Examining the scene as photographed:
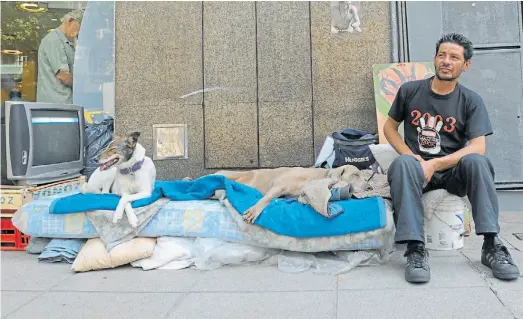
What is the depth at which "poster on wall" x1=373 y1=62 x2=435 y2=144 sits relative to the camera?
513 cm

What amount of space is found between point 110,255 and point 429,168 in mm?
2304

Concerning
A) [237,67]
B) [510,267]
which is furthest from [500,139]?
[237,67]

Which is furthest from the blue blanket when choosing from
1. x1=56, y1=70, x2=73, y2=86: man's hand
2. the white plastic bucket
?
x1=56, y1=70, x2=73, y2=86: man's hand

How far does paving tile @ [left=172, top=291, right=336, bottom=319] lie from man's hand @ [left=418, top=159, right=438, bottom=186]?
1.01m

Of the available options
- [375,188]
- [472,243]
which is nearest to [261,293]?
[375,188]

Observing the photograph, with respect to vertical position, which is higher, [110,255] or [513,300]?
[110,255]

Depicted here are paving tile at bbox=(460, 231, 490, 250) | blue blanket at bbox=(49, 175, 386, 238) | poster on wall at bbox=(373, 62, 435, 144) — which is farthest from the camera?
poster on wall at bbox=(373, 62, 435, 144)

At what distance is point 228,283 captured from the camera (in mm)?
3166

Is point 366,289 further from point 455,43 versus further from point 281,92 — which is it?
point 281,92

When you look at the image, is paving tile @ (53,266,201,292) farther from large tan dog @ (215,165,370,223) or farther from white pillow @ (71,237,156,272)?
large tan dog @ (215,165,370,223)

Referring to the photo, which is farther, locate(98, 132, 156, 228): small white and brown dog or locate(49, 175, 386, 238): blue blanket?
locate(98, 132, 156, 228): small white and brown dog

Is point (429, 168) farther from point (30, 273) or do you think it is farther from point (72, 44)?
point (72, 44)

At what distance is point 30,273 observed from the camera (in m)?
3.46

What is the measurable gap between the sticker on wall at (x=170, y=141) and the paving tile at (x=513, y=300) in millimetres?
3621
